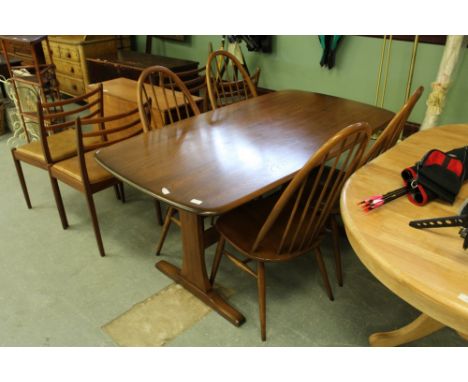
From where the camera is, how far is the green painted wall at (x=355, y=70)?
2.80 metres

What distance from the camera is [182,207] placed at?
119 centimetres

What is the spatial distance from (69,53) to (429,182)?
401 centimetres

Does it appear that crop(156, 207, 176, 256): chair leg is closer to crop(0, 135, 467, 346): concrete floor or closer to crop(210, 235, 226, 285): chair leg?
crop(0, 135, 467, 346): concrete floor

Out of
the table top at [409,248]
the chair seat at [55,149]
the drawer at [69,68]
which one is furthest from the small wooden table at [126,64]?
the table top at [409,248]

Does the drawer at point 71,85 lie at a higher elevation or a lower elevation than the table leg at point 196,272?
higher

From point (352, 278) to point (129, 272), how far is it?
3.59ft

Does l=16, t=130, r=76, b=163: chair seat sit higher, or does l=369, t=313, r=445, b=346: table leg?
l=16, t=130, r=76, b=163: chair seat

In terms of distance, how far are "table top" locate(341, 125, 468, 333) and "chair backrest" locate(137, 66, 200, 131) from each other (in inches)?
46.9

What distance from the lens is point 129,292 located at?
179 centimetres

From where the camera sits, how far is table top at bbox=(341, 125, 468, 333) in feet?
2.47

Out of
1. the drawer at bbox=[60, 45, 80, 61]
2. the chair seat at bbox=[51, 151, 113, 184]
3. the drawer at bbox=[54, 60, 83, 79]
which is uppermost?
the drawer at bbox=[60, 45, 80, 61]

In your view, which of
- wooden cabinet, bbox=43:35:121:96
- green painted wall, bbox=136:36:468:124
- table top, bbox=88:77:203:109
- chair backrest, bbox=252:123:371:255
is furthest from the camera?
wooden cabinet, bbox=43:35:121:96

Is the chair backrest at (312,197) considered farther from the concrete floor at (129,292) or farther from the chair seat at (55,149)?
the chair seat at (55,149)

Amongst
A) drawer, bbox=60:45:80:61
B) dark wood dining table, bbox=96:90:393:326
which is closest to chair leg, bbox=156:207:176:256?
dark wood dining table, bbox=96:90:393:326
